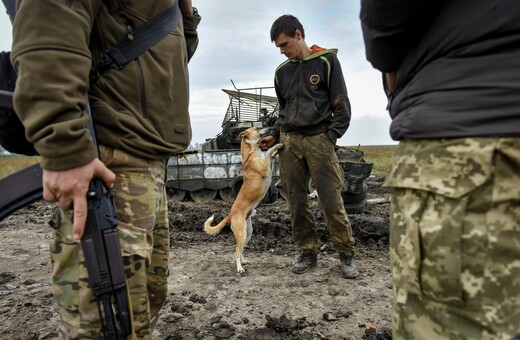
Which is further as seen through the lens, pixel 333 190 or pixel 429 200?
pixel 333 190

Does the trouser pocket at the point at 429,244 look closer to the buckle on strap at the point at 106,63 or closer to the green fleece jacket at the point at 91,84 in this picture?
the green fleece jacket at the point at 91,84

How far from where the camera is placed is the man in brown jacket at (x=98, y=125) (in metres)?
1.12

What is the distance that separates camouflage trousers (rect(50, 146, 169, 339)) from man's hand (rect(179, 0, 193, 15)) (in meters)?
0.95

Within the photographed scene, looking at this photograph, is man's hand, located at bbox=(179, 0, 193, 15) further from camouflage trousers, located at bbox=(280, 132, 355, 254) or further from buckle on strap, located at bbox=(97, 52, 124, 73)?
camouflage trousers, located at bbox=(280, 132, 355, 254)

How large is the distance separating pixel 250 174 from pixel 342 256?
63.6 inches

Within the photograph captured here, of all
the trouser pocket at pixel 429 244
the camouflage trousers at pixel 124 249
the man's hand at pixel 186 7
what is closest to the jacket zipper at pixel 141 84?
the camouflage trousers at pixel 124 249

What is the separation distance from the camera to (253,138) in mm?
4875

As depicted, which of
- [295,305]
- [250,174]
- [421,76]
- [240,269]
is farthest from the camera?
[250,174]

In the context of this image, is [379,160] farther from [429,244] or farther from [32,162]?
[429,244]

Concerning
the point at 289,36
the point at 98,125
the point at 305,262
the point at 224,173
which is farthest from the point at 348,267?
the point at 224,173

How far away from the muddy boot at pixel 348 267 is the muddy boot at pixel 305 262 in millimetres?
367

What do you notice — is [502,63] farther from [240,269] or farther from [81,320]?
[240,269]

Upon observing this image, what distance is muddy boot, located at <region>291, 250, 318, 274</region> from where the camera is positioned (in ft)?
12.5

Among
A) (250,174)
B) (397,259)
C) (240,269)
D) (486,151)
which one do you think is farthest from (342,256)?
(486,151)
